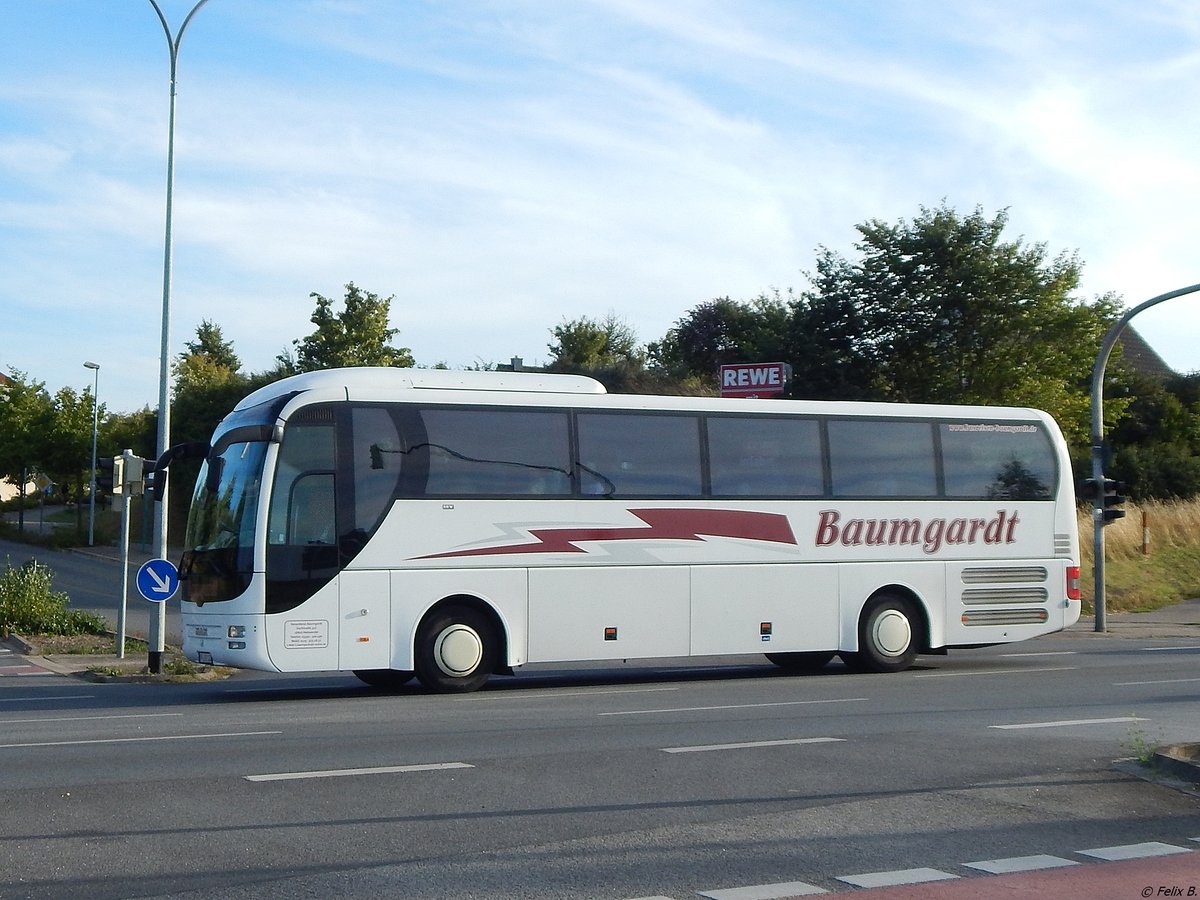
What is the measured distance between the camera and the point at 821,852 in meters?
6.98

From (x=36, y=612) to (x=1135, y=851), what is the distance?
2322 cm

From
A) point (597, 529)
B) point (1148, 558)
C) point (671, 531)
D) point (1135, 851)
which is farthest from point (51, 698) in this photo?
point (1148, 558)

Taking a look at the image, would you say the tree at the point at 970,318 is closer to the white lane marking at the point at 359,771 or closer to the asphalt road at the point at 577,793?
the asphalt road at the point at 577,793

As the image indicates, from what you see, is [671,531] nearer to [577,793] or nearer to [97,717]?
[97,717]

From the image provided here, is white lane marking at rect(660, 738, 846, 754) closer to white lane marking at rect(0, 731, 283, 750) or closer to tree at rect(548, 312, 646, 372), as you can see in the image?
white lane marking at rect(0, 731, 283, 750)

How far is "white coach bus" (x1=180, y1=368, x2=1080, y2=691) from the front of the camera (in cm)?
1521

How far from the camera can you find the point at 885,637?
1809 cm

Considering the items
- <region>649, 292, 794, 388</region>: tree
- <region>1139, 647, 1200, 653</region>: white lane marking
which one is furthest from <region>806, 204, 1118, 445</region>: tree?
<region>1139, 647, 1200, 653</region>: white lane marking

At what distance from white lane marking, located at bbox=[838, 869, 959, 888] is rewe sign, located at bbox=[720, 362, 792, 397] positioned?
3569 cm

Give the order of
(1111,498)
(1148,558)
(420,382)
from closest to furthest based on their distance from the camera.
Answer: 1. (420,382)
2. (1111,498)
3. (1148,558)

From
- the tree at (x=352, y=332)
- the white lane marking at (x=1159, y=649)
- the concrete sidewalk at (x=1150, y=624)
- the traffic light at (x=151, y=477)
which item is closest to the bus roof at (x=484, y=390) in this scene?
the traffic light at (x=151, y=477)

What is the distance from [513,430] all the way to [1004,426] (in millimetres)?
7139

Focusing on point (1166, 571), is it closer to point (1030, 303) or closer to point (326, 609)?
point (1030, 303)

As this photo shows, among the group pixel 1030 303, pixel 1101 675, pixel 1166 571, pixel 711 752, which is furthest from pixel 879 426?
pixel 1030 303
